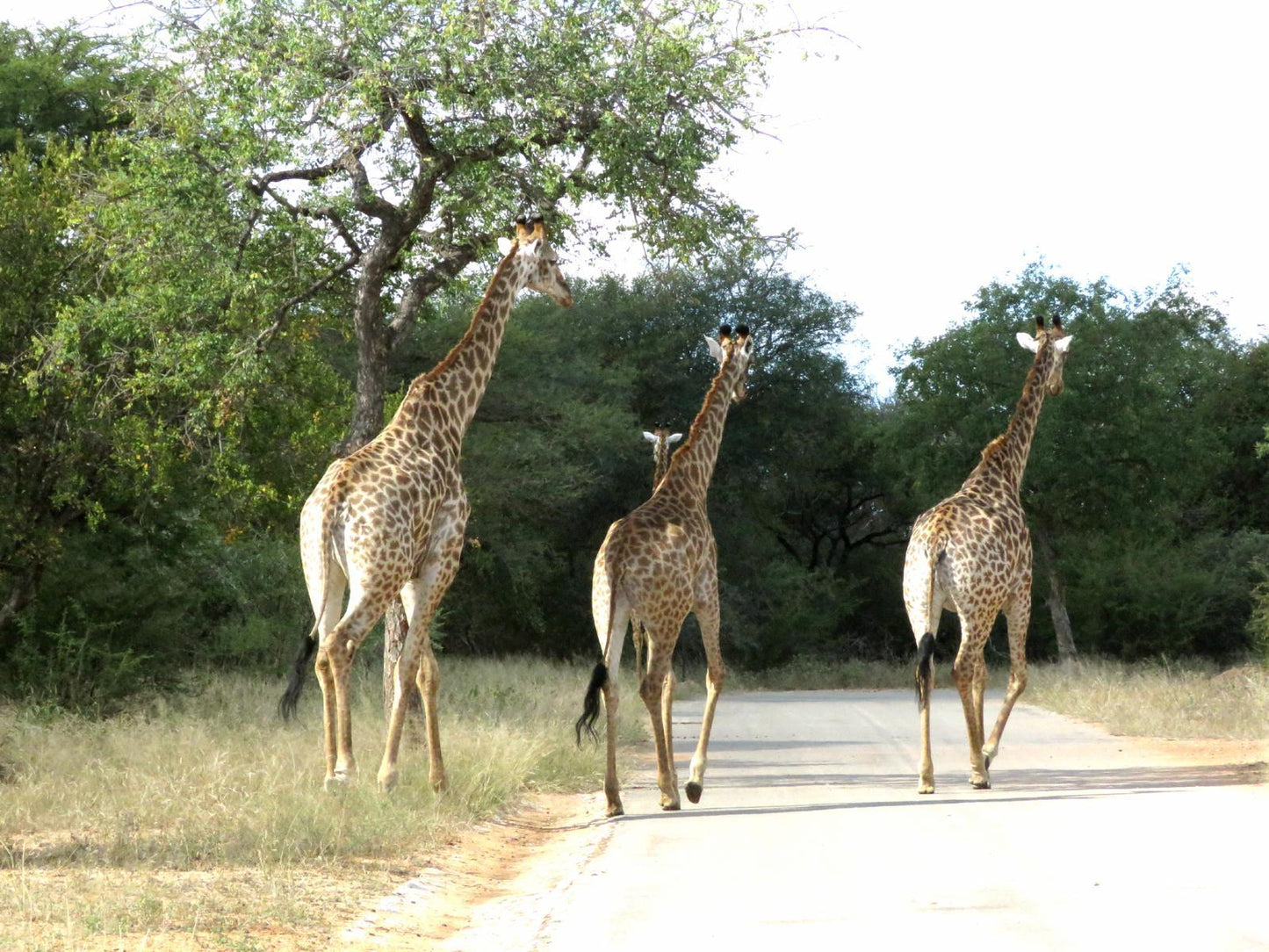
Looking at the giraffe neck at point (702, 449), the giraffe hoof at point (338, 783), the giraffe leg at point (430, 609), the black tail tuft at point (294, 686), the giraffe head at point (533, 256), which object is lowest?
the giraffe hoof at point (338, 783)

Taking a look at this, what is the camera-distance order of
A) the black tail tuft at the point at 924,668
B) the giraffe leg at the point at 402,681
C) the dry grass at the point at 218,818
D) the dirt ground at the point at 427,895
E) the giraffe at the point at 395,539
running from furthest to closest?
the black tail tuft at the point at 924,668 < the giraffe leg at the point at 402,681 < the giraffe at the point at 395,539 < the dry grass at the point at 218,818 < the dirt ground at the point at 427,895

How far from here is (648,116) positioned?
13344 mm

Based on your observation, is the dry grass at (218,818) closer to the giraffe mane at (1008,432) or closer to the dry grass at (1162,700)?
the giraffe mane at (1008,432)

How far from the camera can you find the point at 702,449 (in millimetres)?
12578

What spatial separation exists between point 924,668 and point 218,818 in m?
5.21

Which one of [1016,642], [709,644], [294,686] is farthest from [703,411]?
[294,686]

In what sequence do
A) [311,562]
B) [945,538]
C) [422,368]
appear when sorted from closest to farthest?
[311,562] → [945,538] → [422,368]

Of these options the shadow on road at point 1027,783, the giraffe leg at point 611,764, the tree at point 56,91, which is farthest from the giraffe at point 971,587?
the tree at point 56,91

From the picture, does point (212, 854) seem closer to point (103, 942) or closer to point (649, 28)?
point (103, 942)

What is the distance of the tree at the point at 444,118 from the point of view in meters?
13.0

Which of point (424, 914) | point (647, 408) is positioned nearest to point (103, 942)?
point (424, 914)

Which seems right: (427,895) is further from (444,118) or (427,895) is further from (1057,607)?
(1057,607)

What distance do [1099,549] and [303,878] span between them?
1280 inches

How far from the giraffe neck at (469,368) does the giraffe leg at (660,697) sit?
2068 millimetres
